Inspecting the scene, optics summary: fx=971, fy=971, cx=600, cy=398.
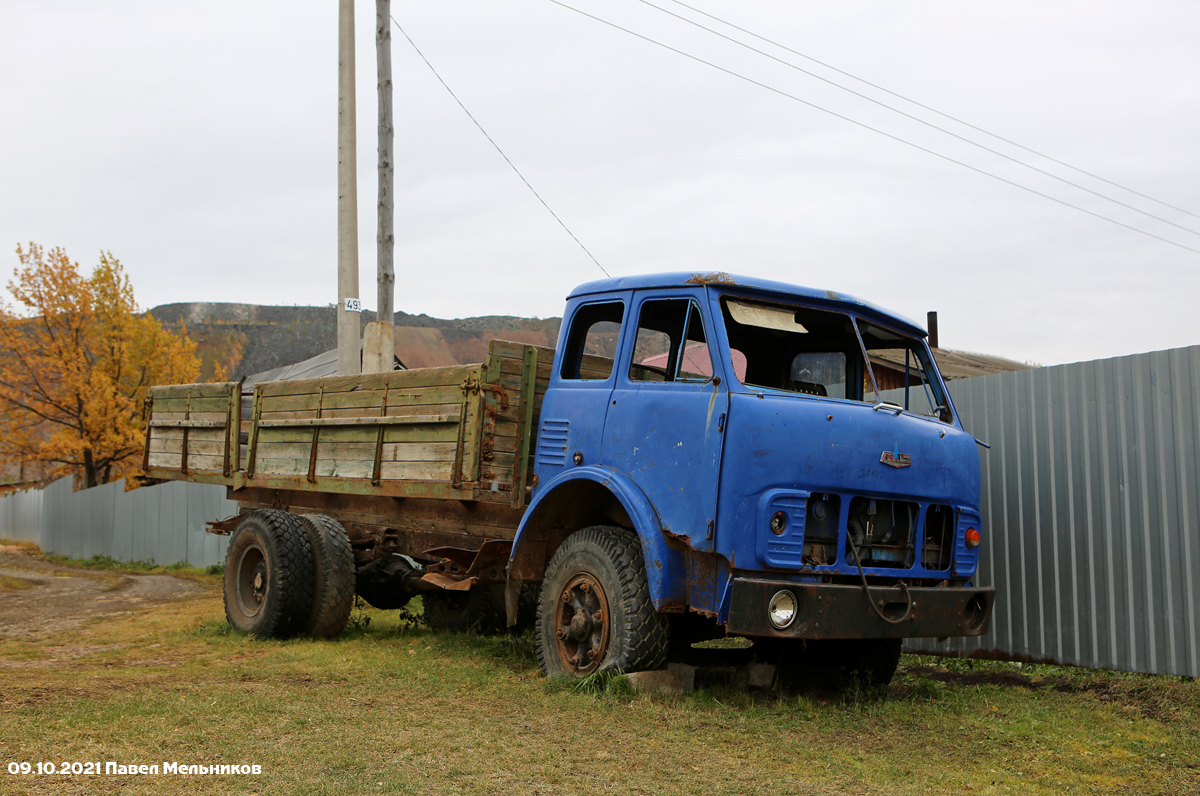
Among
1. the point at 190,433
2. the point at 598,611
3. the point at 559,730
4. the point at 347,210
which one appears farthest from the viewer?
the point at 347,210

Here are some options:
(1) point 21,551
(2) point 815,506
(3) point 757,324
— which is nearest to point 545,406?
(3) point 757,324

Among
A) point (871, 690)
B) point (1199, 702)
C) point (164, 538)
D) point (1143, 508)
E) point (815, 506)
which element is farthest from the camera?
point (164, 538)

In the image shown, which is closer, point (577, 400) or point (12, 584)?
point (577, 400)

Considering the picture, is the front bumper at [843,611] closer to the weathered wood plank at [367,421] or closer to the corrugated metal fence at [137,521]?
the weathered wood plank at [367,421]

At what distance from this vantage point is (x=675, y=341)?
642 centimetres

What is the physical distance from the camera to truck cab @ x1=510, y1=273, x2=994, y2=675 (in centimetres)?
514

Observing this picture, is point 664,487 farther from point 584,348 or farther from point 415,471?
point 415,471

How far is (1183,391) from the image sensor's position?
20.7ft

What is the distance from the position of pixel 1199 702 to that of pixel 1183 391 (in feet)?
6.38

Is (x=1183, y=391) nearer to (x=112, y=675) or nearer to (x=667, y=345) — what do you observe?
(x=667, y=345)

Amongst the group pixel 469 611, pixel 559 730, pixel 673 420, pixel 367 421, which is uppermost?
pixel 367 421

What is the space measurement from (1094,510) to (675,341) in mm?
3217

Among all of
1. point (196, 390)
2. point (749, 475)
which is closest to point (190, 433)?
point (196, 390)

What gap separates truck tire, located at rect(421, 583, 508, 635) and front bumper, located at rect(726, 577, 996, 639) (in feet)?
12.7
